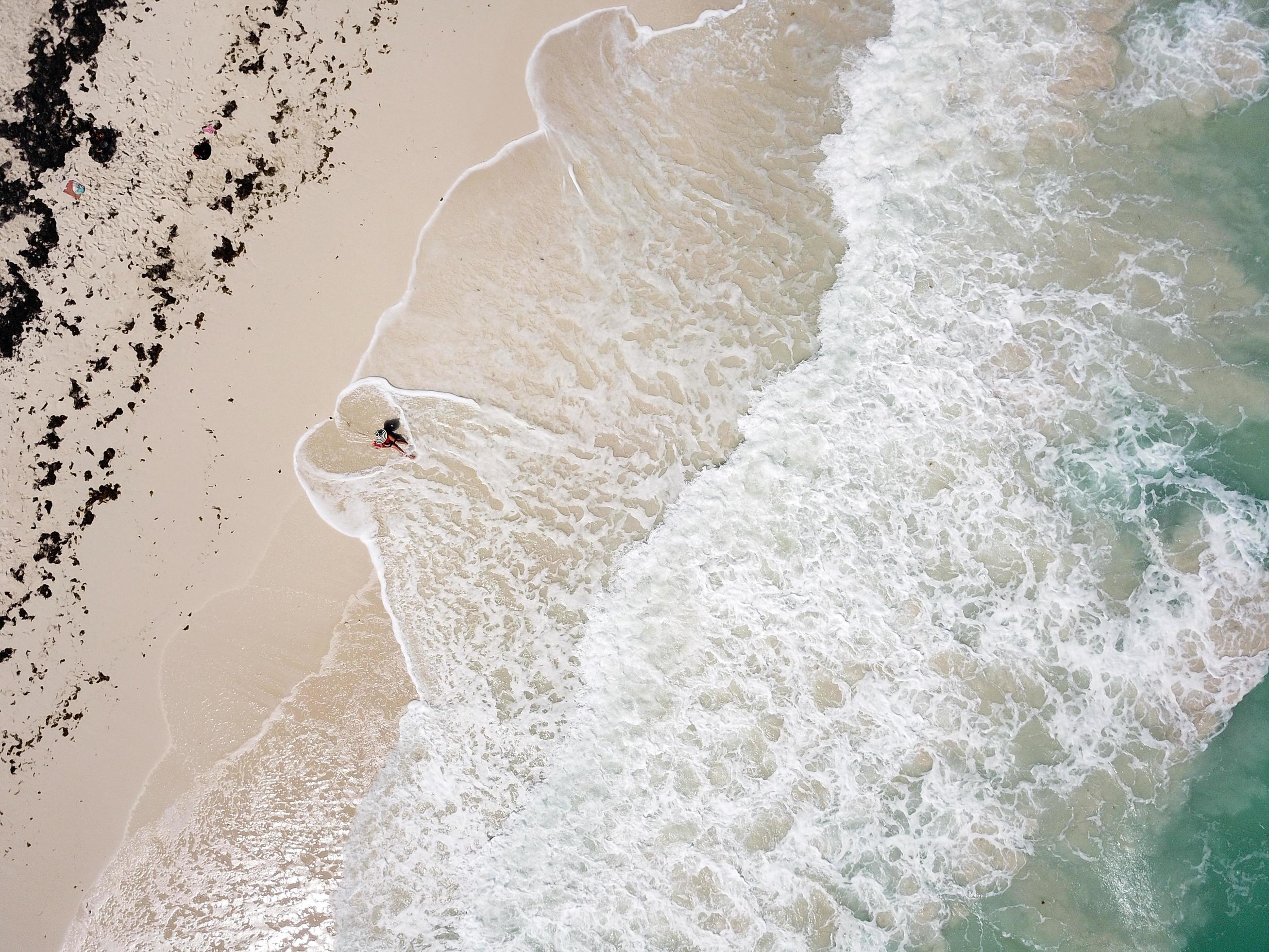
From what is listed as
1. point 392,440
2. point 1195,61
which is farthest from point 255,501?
point 1195,61

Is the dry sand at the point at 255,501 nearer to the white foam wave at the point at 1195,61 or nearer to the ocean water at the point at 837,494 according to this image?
the ocean water at the point at 837,494

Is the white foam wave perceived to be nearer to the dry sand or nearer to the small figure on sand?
the dry sand

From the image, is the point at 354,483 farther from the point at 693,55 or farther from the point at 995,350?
the point at 995,350

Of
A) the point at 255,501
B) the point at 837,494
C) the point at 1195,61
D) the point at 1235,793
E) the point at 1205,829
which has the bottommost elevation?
the point at 1205,829

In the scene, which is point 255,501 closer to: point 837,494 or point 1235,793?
point 837,494

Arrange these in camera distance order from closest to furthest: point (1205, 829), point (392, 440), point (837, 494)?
point (1205, 829) < point (837, 494) < point (392, 440)

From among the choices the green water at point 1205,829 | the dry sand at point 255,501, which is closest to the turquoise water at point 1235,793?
the green water at point 1205,829
